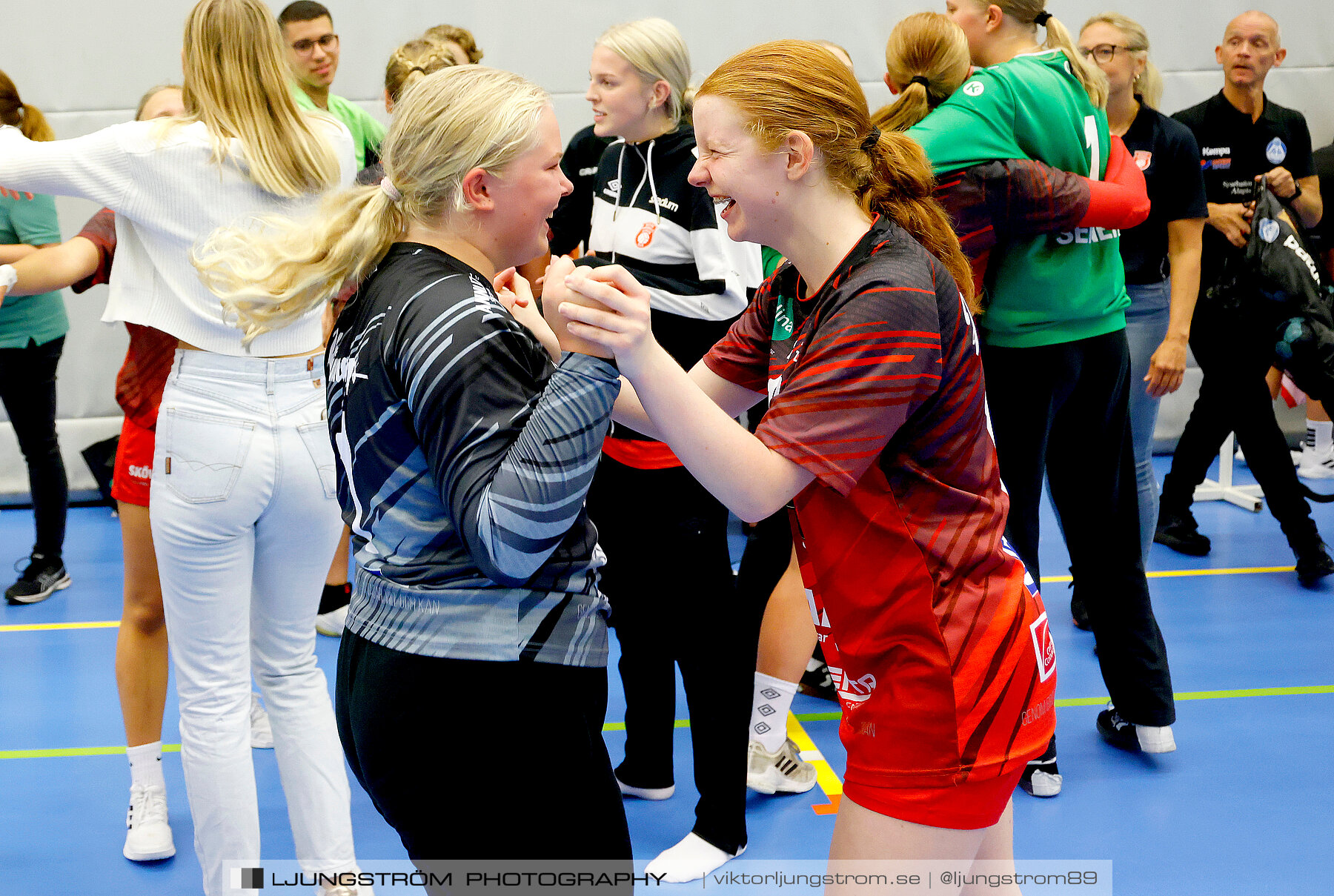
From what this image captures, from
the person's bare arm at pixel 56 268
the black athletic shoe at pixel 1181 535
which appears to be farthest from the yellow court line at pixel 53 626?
the black athletic shoe at pixel 1181 535

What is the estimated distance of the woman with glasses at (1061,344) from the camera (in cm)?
268

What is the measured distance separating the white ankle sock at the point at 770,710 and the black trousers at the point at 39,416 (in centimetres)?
294

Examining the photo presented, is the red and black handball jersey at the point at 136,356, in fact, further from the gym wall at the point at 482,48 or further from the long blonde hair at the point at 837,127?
the gym wall at the point at 482,48

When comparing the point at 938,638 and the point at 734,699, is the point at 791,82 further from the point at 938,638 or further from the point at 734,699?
the point at 734,699

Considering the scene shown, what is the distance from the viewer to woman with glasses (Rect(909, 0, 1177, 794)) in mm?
2684

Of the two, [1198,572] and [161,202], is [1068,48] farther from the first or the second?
[1198,572]

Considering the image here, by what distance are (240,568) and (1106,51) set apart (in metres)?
3.02

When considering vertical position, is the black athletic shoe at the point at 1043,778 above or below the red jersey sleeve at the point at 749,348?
below

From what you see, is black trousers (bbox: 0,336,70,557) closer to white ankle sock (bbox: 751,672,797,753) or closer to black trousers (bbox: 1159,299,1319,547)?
white ankle sock (bbox: 751,672,797,753)

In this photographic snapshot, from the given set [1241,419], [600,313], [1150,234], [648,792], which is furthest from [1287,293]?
[600,313]

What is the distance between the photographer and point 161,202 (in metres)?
2.14

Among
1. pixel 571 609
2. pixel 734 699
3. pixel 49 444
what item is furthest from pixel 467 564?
pixel 49 444

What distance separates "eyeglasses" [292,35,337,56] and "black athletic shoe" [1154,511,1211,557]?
3.81m

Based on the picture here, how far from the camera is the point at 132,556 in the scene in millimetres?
2523
